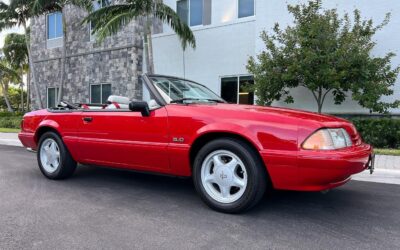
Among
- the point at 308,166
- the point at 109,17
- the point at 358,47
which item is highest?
the point at 109,17

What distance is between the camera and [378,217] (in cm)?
353

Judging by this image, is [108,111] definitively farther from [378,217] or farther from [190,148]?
[378,217]

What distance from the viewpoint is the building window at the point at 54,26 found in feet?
65.8

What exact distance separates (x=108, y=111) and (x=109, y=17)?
9.09m

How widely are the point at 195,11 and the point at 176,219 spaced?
503 inches

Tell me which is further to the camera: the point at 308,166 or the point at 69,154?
the point at 69,154

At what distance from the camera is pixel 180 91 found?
14.3 ft

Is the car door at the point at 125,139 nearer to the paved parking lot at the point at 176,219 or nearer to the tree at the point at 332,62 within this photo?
the paved parking lot at the point at 176,219

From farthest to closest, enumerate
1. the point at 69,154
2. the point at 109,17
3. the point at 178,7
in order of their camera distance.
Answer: the point at 178,7
the point at 109,17
the point at 69,154

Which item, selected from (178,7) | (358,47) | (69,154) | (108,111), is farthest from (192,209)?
(178,7)

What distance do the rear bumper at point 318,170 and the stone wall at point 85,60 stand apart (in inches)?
522

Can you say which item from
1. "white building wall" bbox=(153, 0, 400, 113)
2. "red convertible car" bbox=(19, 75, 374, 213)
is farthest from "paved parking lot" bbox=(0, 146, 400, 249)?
"white building wall" bbox=(153, 0, 400, 113)

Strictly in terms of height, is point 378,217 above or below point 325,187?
below

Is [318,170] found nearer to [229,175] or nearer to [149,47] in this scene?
[229,175]
